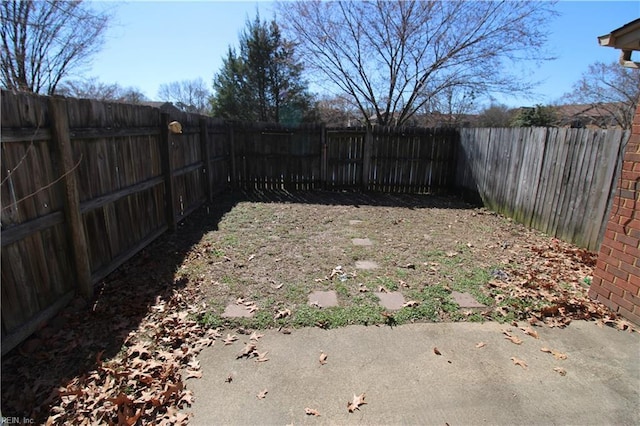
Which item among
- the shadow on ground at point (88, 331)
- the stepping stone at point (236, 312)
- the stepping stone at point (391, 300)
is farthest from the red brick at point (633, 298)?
the shadow on ground at point (88, 331)

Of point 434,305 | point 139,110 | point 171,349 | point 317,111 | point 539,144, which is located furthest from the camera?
point 317,111

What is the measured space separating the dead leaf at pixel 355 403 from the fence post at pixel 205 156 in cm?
606

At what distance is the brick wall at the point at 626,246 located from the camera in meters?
2.89

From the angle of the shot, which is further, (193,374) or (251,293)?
(251,293)

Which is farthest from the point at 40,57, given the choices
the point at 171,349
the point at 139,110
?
the point at 171,349

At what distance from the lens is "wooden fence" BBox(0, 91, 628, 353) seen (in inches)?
97.6

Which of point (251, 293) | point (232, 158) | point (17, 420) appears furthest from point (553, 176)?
point (232, 158)

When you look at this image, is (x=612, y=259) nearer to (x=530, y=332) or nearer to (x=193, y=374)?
(x=530, y=332)

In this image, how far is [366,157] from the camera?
9.12m

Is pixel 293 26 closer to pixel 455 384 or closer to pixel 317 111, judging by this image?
pixel 317 111

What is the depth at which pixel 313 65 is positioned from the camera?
13.0m

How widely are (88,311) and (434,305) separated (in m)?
3.19

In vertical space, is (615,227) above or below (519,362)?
above

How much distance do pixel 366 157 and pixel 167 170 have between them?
5522 millimetres
